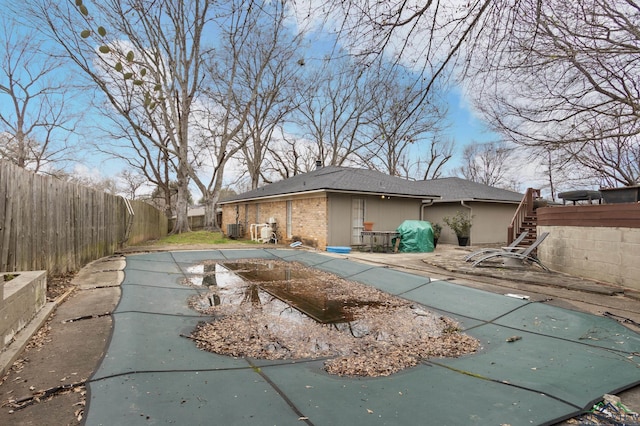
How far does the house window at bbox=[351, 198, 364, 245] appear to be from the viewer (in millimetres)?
12938

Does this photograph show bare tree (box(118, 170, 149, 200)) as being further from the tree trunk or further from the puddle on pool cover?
the puddle on pool cover

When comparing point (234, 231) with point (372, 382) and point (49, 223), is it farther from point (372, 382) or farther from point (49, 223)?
point (372, 382)

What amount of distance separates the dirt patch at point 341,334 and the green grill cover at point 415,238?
6.96 metres

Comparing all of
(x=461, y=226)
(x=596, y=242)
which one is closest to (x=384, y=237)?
(x=461, y=226)

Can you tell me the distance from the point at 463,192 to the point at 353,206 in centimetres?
723

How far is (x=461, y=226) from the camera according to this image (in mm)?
14625

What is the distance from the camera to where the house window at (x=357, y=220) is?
12.9m

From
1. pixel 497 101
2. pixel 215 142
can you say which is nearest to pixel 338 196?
pixel 497 101

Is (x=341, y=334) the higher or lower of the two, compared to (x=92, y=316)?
lower

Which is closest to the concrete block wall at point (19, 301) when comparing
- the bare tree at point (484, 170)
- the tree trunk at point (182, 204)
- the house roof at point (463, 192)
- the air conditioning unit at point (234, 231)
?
the air conditioning unit at point (234, 231)

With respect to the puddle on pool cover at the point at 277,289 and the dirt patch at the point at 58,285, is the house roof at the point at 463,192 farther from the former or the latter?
the dirt patch at the point at 58,285

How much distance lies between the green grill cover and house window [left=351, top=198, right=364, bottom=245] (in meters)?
1.55

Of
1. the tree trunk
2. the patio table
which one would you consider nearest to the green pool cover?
the patio table

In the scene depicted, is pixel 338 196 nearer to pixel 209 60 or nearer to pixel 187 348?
pixel 187 348
